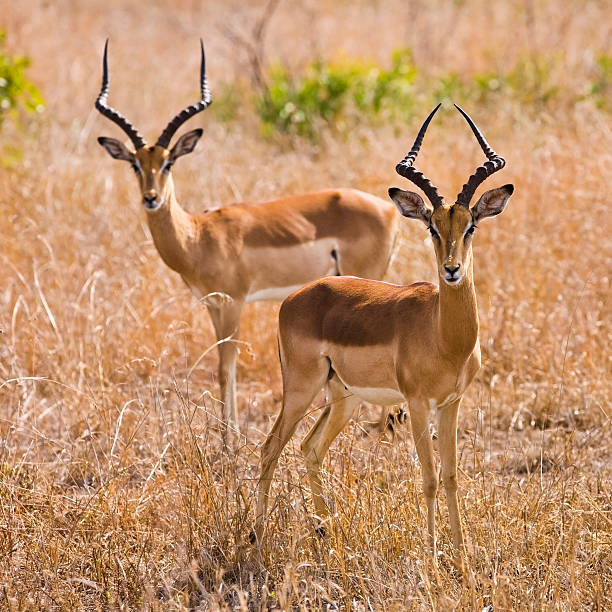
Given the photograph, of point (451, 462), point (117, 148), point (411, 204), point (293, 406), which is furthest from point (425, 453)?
point (117, 148)

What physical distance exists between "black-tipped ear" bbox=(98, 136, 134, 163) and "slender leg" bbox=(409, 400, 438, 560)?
3.08 meters

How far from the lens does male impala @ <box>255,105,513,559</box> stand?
3.87m

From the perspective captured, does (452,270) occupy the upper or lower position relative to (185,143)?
lower

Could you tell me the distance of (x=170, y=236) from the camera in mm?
6289

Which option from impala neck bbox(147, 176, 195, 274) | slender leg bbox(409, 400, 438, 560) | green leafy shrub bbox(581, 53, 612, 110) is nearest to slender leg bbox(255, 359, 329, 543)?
slender leg bbox(409, 400, 438, 560)

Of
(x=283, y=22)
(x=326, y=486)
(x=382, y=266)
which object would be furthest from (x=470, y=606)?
(x=283, y=22)

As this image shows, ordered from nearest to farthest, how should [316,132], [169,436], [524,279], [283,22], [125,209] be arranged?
[169,436] → [524,279] → [125,209] → [316,132] → [283,22]

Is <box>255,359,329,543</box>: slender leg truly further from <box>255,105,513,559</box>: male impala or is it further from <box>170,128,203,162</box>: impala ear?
<box>170,128,203,162</box>: impala ear

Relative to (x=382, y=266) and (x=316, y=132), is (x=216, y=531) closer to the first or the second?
(x=382, y=266)

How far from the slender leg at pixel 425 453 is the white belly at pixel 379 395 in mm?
191

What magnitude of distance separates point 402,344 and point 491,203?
2.18 feet

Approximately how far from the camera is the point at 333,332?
429cm

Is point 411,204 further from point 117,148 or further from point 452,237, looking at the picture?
point 117,148

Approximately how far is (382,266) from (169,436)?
2.12 m
